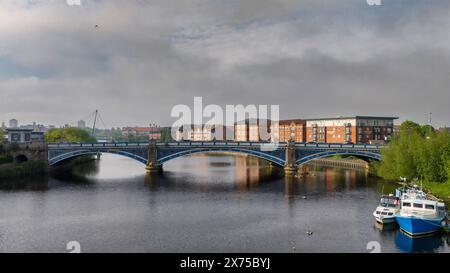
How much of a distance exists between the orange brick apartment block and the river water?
52.6 metres

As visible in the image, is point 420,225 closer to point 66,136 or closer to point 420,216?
point 420,216

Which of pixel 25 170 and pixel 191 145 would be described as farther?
pixel 191 145

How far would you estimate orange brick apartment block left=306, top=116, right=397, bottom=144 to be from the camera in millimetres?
130500

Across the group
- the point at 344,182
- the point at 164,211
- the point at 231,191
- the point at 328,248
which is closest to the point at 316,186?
the point at 344,182

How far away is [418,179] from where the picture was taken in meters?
68.8

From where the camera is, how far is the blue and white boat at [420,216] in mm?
40562

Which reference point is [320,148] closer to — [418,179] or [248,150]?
[248,150]

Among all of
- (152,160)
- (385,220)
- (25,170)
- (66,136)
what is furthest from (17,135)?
(385,220)

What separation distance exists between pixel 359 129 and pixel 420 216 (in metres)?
92.8

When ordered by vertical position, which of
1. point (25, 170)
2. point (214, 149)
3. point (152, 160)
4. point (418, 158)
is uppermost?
point (214, 149)

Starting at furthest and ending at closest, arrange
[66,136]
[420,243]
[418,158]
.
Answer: [66,136] → [418,158] → [420,243]

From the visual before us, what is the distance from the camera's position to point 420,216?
41.1 meters

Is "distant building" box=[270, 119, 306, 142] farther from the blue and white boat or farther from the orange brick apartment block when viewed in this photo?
the blue and white boat

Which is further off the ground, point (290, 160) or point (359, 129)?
point (359, 129)
